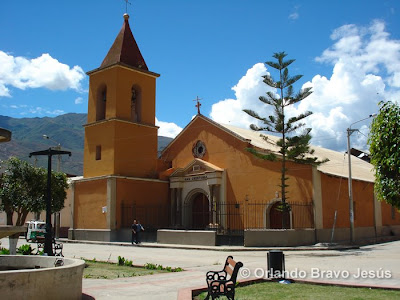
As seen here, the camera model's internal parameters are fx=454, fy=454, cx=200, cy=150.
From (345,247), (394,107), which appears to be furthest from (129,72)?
(394,107)

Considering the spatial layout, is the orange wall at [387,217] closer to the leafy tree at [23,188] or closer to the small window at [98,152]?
the small window at [98,152]

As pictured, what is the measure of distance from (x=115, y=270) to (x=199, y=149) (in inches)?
694

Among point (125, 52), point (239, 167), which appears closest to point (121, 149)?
point (125, 52)

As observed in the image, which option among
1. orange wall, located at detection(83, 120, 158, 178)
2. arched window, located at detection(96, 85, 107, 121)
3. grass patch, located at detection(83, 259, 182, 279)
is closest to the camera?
grass patch, located at detection(83, 259, 182, 279)

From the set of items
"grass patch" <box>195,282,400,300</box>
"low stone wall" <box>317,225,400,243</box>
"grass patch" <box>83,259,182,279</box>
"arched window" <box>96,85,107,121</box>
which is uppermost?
"arched window" <box>96,85,107,121</box>

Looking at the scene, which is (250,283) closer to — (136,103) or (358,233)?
(358,233)

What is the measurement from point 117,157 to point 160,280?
1836 cm

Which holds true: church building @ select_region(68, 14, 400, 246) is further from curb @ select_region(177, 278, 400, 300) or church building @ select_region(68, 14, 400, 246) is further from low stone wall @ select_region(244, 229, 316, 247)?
curb @ select_region(177, 278, 400, 300)

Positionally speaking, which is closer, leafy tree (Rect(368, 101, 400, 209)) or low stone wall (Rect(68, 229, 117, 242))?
leafy tree (Rect(368, 101, 400, 209))

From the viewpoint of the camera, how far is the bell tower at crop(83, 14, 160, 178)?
2877cm

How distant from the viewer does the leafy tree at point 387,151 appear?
732 cm

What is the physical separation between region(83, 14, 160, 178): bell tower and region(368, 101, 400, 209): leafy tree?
22.0 m

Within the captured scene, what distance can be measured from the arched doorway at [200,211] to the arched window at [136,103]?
260 inches

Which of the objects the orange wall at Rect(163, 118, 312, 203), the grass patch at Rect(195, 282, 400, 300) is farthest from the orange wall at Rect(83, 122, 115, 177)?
the grass patch at Rect(195, 282, 400, 300)
